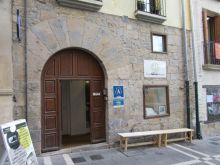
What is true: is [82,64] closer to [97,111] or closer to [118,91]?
[118,91]

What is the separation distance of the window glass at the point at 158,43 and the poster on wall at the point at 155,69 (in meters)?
0.49

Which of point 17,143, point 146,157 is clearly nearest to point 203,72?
point 146,157

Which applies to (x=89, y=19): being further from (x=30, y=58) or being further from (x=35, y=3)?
(x=30, y=58)

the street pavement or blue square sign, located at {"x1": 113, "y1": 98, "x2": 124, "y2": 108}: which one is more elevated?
blue square sign, located at {"x1": 113, "y1": 98, "x2": 124, "y2": 108}

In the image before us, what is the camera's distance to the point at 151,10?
8.12 m

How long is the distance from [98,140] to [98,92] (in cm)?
146

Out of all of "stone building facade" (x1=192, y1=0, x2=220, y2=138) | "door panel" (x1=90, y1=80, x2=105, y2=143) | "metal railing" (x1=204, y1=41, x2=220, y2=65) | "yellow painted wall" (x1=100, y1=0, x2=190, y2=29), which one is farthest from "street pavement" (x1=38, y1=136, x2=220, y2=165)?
"yellow painted wall" (x1=100, y1=0, x2=190, y2=29)

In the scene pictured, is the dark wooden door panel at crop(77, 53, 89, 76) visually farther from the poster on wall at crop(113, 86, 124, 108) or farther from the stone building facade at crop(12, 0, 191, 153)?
the poster on wall at crop(113, 86, 124, 108)

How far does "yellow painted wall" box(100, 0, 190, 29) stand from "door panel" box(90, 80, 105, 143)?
2.28 meters

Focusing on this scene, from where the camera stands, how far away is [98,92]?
7008mm

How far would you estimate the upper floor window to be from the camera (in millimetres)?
7977

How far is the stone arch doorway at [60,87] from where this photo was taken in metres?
6.17

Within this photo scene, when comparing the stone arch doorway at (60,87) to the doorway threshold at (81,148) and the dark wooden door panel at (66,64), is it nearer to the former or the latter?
the dark wooden door panel at (66,64)

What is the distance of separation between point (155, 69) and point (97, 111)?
99.4 inches
